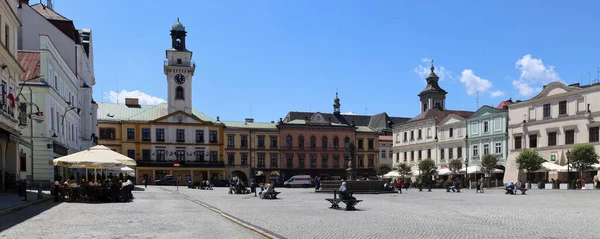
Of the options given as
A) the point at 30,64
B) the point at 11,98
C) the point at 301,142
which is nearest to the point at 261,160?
the point at 301,142

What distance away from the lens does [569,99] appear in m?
50.5

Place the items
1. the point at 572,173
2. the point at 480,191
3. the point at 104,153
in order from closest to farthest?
the point at 104,153 < the point at 480,191 < the point at 572,173

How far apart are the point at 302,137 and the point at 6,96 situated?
57482 millimetres

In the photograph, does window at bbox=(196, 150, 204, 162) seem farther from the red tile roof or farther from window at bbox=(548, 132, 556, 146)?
window at bbox=(548, 132, 556, 146)

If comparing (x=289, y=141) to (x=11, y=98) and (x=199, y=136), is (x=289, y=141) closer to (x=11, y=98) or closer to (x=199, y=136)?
(x=199, y=136)

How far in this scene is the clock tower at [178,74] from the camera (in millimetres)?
77688

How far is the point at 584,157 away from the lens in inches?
1727

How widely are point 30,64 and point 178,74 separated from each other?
41822 millimetres

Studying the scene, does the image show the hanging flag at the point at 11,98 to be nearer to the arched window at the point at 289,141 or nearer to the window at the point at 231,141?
the window at the point at 231,141

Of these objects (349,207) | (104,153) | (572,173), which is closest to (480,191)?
(572,173)

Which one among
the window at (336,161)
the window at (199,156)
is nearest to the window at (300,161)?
the window at (336,161)

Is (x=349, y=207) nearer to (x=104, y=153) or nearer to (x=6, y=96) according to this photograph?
(x=104, y=153)

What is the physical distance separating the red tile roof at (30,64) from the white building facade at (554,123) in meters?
45.5

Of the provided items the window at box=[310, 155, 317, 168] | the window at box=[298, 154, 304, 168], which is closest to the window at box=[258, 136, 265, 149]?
the window at box=[298, 154, 304, 168]
